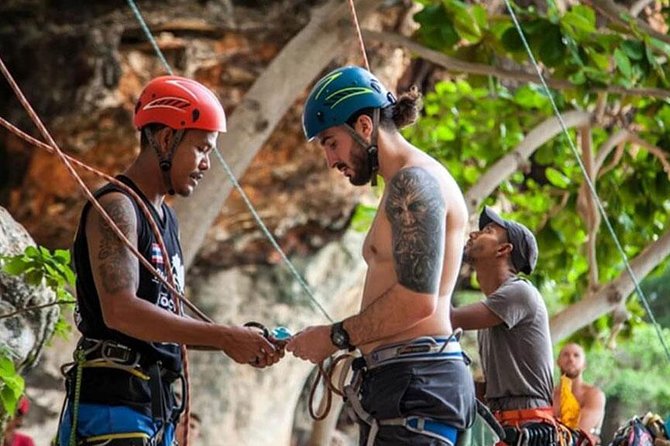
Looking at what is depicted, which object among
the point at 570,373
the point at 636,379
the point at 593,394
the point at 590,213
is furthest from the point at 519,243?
the point at 636,379

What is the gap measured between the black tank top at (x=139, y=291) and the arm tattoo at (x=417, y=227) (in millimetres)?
696

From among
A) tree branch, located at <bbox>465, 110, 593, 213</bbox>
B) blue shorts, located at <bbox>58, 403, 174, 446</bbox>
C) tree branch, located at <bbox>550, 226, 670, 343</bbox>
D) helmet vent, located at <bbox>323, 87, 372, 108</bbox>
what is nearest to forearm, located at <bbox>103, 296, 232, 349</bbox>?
blue shorts, located at <bbox>58, 403, 174, 446</bbox>

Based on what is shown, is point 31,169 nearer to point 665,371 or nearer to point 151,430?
point 151,430

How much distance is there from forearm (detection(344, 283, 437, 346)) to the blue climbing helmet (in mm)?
525

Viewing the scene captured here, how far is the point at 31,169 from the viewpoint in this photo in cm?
1056

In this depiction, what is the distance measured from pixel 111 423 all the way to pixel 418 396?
2.75ft

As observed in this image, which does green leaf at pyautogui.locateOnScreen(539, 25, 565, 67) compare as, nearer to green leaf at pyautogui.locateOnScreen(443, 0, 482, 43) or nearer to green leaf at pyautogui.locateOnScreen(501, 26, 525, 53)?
green leaf at pyautogui.locateOnScreen(501, 26, 525, 53)

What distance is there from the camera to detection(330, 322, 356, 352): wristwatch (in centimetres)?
369

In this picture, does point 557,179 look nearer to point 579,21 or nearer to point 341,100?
point 579,21

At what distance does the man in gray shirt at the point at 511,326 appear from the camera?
16.0 feet

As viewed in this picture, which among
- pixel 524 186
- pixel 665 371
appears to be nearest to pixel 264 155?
pixel 524 186

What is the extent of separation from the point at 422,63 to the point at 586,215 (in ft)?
11.3

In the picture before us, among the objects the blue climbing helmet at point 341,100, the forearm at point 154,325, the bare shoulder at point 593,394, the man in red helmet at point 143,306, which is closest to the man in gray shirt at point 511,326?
the blue climbing helmet at point 341,100

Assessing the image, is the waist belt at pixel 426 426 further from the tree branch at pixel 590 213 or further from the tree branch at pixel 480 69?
the tree branch at pixel 590 213
